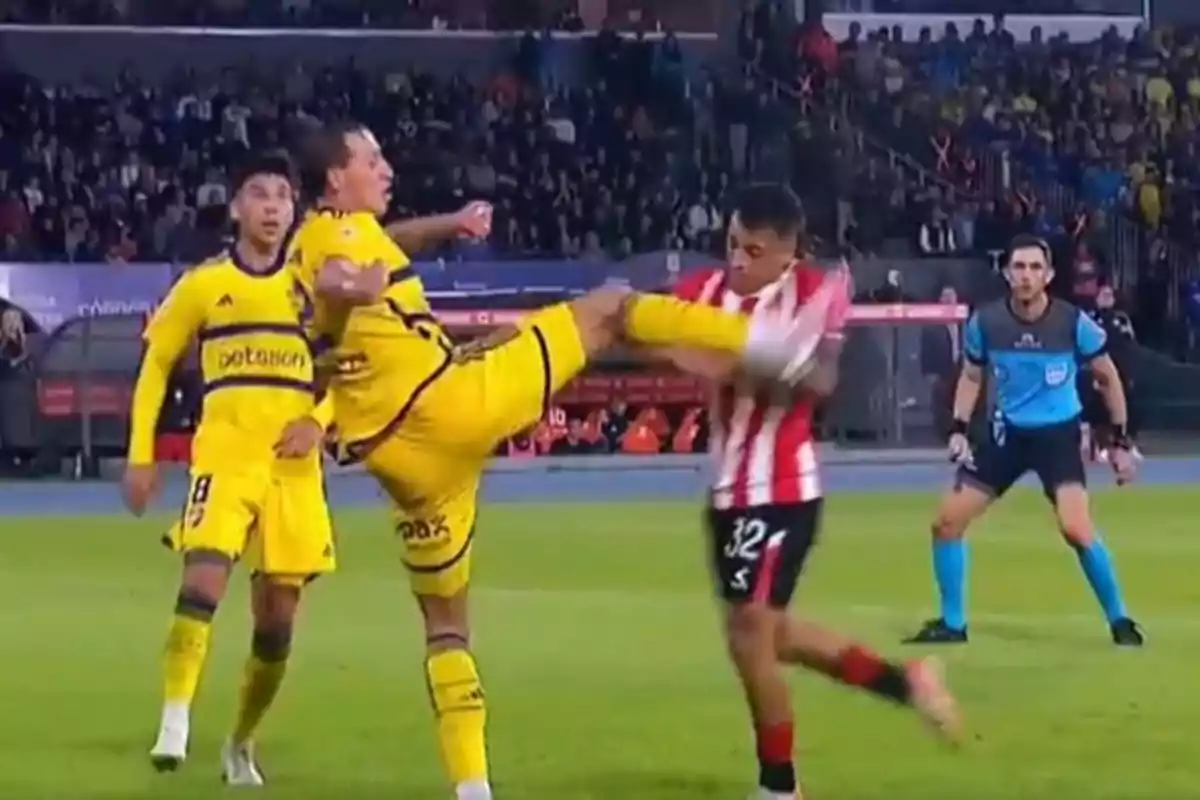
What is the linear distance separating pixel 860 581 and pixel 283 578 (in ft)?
30.4

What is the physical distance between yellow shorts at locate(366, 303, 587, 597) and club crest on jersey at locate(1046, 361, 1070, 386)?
280 inches

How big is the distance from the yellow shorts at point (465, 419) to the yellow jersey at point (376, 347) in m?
0.06

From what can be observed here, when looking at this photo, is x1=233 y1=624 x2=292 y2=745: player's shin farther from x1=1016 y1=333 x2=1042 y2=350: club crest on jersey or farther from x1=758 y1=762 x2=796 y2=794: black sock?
x1=1016 y1=333 x2=1042 y2=350: club crest on jersey

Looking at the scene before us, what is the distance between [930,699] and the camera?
9.83 metres

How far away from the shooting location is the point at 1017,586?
19.2 meters

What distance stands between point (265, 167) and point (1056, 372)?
6166 mm

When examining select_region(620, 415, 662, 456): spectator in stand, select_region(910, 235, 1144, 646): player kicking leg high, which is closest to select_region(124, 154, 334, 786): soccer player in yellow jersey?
select_region(910, 235, 1144, 646): player kicking leg high

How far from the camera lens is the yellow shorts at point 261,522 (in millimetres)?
10695

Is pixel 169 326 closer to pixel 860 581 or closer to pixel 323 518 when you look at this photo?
pixel 323 518

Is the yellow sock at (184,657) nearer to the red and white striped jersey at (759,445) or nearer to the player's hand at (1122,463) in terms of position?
the red and white striped jersey at (759,445)

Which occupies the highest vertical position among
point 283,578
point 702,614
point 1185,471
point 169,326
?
point 169,326

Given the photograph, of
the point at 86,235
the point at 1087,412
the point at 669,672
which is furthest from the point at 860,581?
the point at 86,235

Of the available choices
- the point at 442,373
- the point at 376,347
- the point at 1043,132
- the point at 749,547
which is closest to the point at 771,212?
the point at 749,547

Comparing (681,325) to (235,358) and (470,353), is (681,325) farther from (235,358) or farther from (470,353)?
(235,358)
